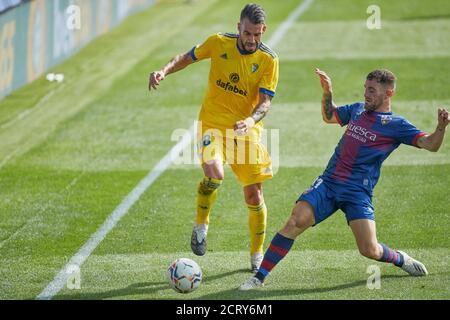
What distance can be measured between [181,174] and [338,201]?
15.4 ft

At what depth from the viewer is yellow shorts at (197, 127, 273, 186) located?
30.9 ft

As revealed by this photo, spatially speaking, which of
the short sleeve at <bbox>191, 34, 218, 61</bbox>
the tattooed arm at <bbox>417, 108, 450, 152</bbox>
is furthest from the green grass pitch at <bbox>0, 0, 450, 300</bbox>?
the short sleeve at <bbox>191, 34, 218, 61</bbox>

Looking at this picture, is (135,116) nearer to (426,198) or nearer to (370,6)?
(426,198)

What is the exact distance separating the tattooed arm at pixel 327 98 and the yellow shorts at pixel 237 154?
806 millimetres

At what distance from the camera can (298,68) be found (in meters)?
19.6

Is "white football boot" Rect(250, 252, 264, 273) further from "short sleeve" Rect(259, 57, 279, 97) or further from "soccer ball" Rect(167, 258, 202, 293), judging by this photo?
"short sleeve" Rect(259, 57, 279, 97)

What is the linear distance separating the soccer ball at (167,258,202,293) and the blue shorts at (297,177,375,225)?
1.17 metres

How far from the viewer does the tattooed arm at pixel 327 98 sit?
8.98 meters

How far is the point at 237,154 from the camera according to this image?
9.50 meters

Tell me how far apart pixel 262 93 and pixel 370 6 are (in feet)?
59.8

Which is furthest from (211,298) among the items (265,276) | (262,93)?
(262,93)

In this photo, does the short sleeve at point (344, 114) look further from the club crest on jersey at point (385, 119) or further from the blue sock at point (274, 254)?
the blue sock at point (274, 254)

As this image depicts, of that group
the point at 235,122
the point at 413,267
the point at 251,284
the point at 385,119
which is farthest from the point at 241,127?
the point at 413,267
